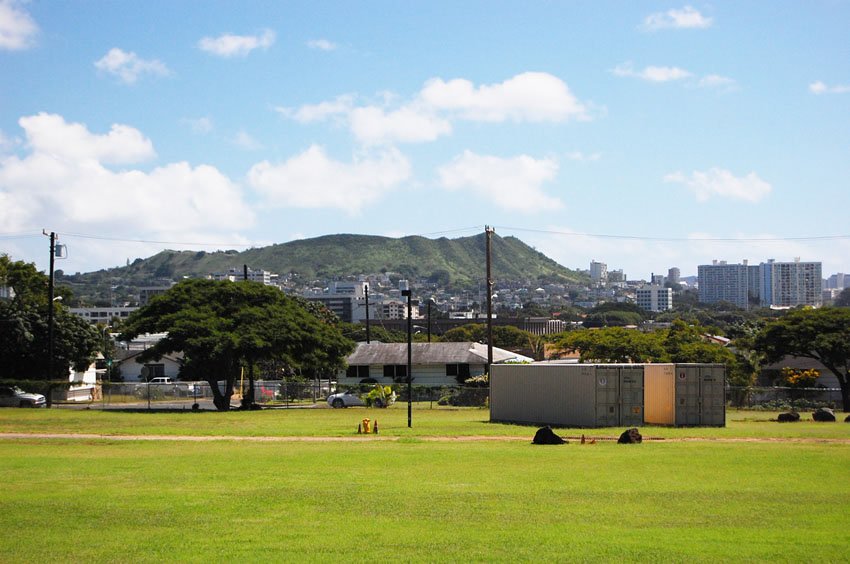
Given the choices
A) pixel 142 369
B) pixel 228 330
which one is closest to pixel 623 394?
pixel 228 330

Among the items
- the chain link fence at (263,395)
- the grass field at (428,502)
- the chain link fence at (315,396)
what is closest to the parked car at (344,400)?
the chain link fence at (315,396)

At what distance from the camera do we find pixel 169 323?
5697 centimetres

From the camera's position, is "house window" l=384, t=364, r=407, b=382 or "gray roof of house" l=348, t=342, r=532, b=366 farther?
"house window" l=384, t=364, r=407, b=382

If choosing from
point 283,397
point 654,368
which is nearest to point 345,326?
point 283,397

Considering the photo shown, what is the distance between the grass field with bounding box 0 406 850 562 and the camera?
12922 millimetres

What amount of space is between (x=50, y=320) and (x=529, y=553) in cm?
5442

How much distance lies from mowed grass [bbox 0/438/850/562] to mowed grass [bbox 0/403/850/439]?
32.0 ft

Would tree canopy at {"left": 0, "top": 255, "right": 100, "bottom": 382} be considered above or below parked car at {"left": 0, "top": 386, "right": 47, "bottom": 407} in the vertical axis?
above

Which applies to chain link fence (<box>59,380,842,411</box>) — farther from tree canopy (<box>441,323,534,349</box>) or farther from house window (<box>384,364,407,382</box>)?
tree canopy (<box>441,323,534,349</box>)

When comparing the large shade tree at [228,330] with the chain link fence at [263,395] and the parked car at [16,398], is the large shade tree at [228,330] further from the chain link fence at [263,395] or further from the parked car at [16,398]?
the parked car at [16,398]

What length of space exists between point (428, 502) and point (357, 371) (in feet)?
212

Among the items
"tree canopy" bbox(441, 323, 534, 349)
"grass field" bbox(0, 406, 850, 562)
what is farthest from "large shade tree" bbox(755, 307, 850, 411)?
"tree canopy" bbox(441, 323, 534, 349)

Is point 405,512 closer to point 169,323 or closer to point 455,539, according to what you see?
point 455,539

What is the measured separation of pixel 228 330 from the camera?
58188 millimetres
